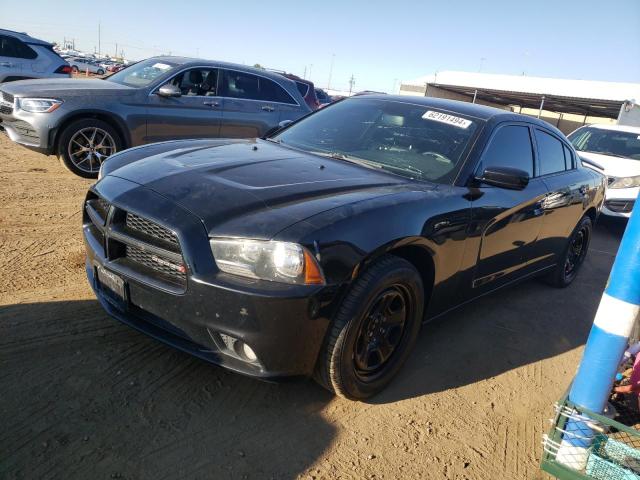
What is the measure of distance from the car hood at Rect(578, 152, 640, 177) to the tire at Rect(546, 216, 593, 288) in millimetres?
3068

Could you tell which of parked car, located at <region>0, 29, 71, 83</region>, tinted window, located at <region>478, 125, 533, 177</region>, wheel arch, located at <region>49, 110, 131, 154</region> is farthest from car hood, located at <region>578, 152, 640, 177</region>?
parked car, located at <region>0, 29, 71, 83</region>

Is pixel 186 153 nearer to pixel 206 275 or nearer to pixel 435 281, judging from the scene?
pixel 206 275

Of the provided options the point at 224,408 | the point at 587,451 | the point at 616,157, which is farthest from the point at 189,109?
the point at 616,157

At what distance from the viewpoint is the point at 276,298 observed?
86.1 inches

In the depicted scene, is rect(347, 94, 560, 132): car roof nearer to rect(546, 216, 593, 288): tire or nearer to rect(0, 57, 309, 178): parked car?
rect(546, 216, 593, 288): tire

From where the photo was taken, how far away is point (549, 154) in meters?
4.32

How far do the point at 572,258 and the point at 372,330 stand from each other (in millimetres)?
3492

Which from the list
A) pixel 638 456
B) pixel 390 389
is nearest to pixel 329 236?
pixel 390 389

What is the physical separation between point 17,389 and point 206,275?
115cm

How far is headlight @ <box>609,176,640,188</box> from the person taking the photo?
798 centimetres

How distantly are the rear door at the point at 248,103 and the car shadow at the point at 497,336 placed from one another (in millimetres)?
4319

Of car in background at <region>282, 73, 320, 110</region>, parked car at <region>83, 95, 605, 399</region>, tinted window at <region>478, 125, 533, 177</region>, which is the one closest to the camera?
parked car at <region>83, 95, 605, 399</region>

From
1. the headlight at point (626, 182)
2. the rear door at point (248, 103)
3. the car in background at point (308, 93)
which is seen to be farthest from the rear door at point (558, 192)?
the car in background at point (308, 93)

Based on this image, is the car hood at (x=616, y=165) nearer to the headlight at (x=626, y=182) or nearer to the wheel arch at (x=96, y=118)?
the headlight at (x=626, y=182)
